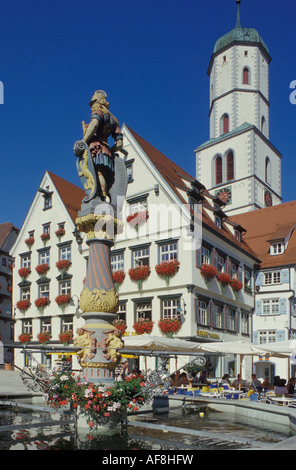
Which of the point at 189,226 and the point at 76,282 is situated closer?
the point at 189,226

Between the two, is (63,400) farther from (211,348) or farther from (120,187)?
(211,348)

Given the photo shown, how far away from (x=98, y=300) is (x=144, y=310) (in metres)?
20.7

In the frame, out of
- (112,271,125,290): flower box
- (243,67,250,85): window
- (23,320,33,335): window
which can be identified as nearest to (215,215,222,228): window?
(112,271,125,290): flower box

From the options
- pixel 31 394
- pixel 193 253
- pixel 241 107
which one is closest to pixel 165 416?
pixel 31 394

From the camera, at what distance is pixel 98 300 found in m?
9.61

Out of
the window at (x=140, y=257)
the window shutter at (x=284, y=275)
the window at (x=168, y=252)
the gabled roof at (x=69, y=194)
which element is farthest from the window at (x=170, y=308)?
the gabled roof at (x=69, y=194)

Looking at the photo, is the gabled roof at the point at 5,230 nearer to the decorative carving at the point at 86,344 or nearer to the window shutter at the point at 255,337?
the window shutter at the point at 255,337

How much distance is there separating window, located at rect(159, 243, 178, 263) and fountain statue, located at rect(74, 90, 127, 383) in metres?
18.4

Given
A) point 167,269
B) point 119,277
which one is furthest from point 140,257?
point 167,269

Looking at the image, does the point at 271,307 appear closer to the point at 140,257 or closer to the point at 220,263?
the point at 220,263

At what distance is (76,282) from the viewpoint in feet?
111

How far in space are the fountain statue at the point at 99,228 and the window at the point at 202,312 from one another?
18.9 metres
